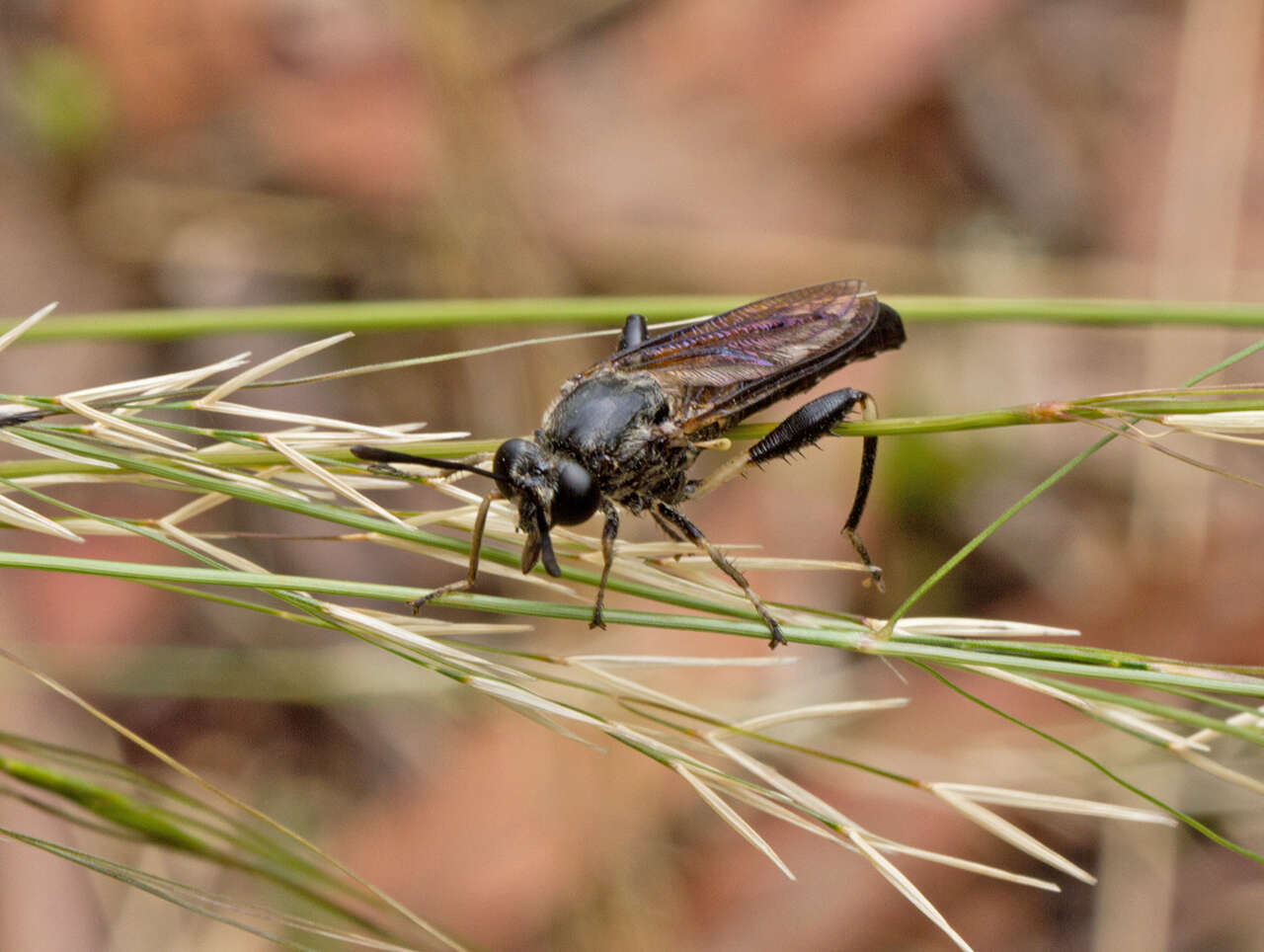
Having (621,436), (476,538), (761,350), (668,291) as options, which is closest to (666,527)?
(621,436)

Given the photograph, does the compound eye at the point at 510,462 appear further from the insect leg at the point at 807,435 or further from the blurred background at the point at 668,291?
the blurred background at the point at 668,291

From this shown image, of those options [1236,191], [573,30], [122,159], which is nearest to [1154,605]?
[1236,191]

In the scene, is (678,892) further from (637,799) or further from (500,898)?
(500,898)

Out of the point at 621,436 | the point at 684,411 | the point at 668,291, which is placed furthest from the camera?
the point at 668,291

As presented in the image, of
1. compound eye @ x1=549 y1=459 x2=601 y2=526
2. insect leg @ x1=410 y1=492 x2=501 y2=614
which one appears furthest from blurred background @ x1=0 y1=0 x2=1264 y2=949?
insect leg @ x1=410 y1=492 x2=501 y2=614

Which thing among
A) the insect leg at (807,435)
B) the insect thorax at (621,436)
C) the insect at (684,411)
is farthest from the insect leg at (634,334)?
the insect leg at (807,435)

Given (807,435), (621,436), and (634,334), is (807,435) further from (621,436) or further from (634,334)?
(634,334)
